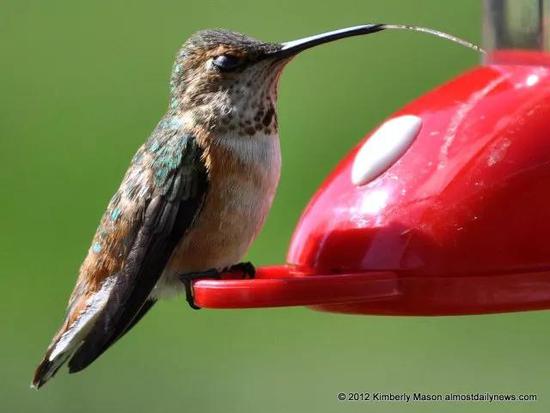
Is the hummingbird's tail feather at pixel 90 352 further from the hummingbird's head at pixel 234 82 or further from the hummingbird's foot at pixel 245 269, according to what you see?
the hummingbird's head at pixel 234 82

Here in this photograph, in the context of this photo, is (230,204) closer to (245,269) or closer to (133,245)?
(245,269)

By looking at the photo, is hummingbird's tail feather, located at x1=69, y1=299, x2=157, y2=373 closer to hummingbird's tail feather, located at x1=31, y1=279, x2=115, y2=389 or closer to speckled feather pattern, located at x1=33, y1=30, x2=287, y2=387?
speckled feather pattern, located at x1=33, y1=30, x2=287, y2=387

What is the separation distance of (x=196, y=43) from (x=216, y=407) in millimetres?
3776

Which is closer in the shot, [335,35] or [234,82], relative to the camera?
[335,35]

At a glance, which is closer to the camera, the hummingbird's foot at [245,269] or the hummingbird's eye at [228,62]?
the hummingbird's foot at [245,269]

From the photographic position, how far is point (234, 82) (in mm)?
4289

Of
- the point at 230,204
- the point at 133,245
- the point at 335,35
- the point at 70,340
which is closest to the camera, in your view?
the point at 335,35

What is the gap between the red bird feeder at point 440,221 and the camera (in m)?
3.53

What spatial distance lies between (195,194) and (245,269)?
31 centimetres

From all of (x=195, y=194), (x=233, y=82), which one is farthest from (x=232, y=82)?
(x=195, y=194)

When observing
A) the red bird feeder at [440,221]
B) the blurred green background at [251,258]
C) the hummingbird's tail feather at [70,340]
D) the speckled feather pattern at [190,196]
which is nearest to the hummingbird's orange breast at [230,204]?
the speckled feather pattern at [190,196]

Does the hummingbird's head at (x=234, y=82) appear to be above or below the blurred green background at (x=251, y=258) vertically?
above

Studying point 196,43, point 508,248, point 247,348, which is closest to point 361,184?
point 508,248

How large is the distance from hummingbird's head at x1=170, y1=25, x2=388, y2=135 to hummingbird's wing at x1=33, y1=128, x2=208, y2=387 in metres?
0.13
